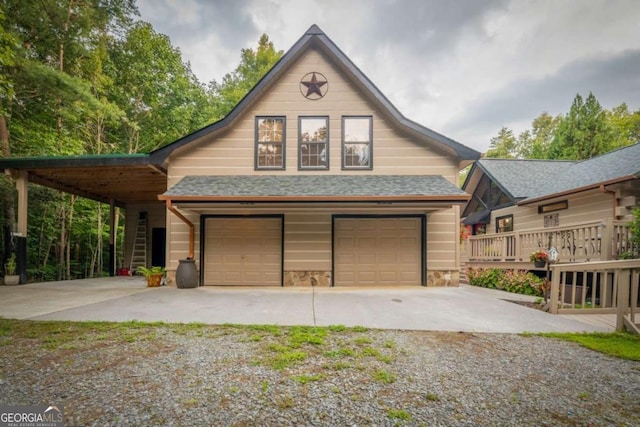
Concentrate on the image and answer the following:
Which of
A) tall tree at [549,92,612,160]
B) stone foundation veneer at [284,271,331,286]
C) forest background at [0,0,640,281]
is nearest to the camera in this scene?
stone foundation veneer at [284,271,331,286]

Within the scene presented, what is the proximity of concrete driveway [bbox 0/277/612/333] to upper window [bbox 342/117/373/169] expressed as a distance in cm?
404

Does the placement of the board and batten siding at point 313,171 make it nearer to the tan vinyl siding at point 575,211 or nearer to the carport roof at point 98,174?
the carport roof at point 98,174

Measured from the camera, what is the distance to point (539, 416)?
7.09ft

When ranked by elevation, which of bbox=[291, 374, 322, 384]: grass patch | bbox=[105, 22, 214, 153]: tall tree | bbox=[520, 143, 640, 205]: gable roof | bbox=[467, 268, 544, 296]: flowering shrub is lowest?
bbox=[467, 268, 544, 296]: flowering shrub

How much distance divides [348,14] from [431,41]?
5668 millimetres

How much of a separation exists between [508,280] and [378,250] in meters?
4.34

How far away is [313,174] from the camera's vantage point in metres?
8.67

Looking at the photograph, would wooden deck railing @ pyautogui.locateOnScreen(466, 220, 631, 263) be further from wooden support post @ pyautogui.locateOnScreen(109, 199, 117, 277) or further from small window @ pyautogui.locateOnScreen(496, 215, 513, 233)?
wooden support post @ pyautogui.locateOnScreen(109, 199, 117, 277)

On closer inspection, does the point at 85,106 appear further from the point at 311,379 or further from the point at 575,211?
the point at 575,211

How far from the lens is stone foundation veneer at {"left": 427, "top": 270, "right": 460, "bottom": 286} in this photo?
8359 mm

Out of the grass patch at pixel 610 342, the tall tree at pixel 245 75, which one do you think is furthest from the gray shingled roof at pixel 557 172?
the tall tree at pixel 245 75

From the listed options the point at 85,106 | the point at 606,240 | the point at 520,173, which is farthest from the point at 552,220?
the point at 85,106

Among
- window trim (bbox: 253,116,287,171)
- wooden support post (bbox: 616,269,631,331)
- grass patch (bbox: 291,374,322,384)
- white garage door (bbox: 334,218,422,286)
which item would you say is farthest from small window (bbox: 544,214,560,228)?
grass patch (bbox: 291,374,322,384)

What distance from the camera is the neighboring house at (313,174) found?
835 cm
